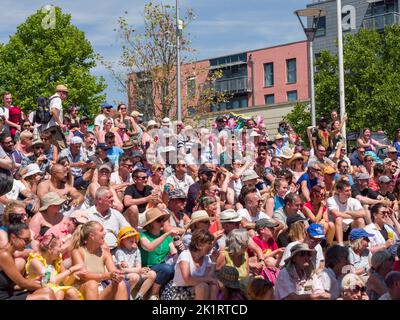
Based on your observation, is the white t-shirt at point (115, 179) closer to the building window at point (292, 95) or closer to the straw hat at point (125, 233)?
the straw hat at point (125, 233)

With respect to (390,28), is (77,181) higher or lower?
lower

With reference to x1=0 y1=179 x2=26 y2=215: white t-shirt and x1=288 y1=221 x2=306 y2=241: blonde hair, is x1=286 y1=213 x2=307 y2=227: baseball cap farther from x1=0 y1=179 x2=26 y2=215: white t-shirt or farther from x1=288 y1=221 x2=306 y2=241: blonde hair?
x1=0 y1=179 x2=26 y2=215: white t-shirt

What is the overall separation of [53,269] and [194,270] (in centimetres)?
156

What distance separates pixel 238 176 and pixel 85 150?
120 inches

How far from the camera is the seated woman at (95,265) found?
7.46 meters

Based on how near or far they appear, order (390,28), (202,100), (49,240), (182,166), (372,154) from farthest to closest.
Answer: (202,100), (390,28), (372,154), (182,166), (49,240)

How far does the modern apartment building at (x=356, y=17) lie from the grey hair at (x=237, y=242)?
3957 centimetres

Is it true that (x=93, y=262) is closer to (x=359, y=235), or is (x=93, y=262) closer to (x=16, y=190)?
(x=16, y=190)

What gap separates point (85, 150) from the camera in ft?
44.9

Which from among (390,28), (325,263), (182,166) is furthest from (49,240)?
(390,28)

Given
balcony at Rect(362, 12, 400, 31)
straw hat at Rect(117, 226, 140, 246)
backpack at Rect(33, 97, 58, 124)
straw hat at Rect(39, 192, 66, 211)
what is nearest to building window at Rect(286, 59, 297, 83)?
balcony at Rect(362, 12, 400, 31)

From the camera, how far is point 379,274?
8023mm

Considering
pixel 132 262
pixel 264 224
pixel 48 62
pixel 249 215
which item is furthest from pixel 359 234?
pixel 48 62

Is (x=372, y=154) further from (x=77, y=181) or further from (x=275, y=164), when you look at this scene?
(x=77, y=181)
